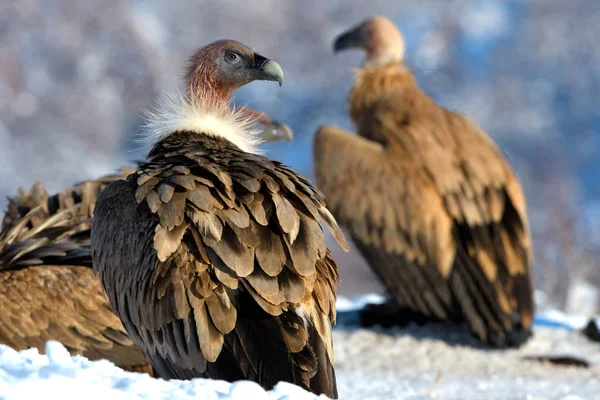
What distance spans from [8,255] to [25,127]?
30.8 m

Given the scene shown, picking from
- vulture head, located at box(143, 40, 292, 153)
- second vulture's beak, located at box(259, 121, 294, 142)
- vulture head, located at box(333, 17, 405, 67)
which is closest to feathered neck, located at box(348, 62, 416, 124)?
vulture head, located at box(333, 17, 405, 67)

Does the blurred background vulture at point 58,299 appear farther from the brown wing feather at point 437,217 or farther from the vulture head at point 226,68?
the brown wing feather at point 437,217

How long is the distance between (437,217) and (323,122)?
112ft

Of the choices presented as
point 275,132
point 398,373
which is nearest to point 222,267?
point 275,132

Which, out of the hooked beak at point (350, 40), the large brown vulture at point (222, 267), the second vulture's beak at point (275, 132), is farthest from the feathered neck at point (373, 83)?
the large brown vulture at point (222, 267)

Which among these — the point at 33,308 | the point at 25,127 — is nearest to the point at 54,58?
the point at 25,127

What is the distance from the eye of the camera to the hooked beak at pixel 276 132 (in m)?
5.81

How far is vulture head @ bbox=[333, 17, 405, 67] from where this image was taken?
28.9 feet

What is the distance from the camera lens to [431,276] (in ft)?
24.7

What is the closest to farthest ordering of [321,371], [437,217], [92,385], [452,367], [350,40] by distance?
[92,385]
[321,371]
[452,367]
[437,217]
[350,40]

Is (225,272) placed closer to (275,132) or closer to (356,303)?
(275,132)

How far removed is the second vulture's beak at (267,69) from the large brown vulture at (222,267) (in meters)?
0.66

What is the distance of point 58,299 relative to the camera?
4.47 meters

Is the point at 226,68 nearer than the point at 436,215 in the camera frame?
Yes
